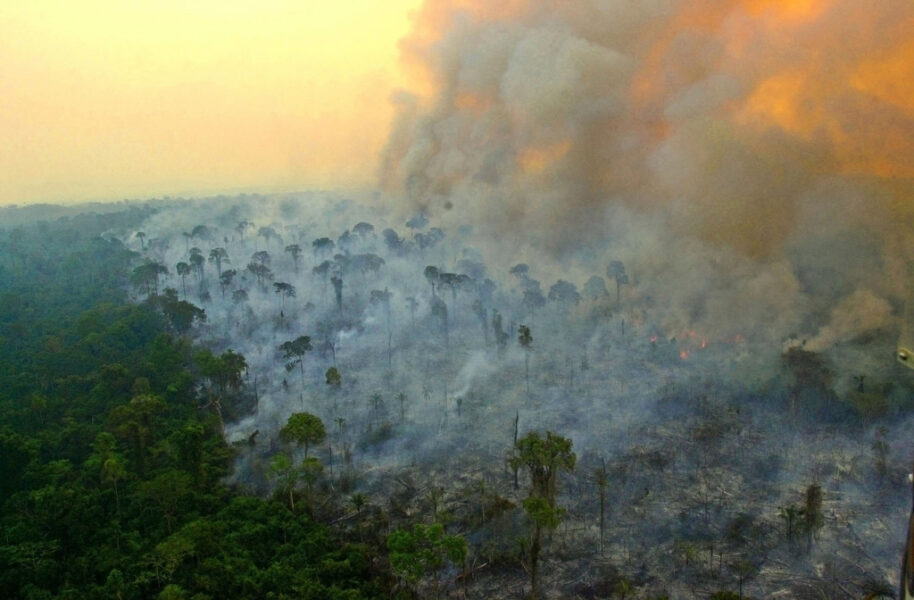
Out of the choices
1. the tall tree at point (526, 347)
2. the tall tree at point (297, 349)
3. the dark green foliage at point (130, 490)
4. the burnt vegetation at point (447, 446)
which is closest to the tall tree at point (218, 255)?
the burnt vegetation at point (447, 446)

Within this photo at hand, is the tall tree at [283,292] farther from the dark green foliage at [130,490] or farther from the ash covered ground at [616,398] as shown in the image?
the dark green foliage at [130,490]

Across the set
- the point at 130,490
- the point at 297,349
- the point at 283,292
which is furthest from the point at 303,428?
the point at 283,292

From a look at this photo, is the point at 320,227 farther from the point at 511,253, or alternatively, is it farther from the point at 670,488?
the point at 670,488

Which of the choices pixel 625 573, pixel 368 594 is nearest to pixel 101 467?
pixel 368 594

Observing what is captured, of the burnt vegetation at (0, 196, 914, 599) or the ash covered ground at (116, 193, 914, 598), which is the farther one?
the ash covered ground at (116, 193, 914, 598)

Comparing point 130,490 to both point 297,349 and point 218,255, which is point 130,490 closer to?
point 297,349

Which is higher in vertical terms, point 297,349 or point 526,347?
point 297,349

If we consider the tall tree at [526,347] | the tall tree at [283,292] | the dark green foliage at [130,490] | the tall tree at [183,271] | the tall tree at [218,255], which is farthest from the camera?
the tall tree at [218,255]

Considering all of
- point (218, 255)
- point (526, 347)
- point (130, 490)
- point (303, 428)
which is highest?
point (218, 255)

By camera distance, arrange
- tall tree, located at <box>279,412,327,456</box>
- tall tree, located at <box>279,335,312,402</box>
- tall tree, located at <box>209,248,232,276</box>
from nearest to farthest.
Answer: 1. tall tree, located at <box>279,412,327,456</box>
2. tall tree, located at <box>279,335,312,402</box>
3. tall tree, located at <box>209,248,232,276</box>

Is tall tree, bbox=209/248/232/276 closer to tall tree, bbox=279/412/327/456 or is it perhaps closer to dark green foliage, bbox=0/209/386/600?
dark green foliage, bbox=0/209/386/600

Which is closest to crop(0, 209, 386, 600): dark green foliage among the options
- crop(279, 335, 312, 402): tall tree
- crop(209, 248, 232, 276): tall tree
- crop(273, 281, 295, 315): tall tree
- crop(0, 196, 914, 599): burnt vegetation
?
crop(0, 196, 914, 599): burnt vegetation

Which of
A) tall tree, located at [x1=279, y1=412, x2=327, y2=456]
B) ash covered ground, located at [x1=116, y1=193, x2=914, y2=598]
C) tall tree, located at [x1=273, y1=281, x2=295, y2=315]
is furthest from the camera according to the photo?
tall tree, located at [x1=273, y1=281, x2=295, y2=315]
